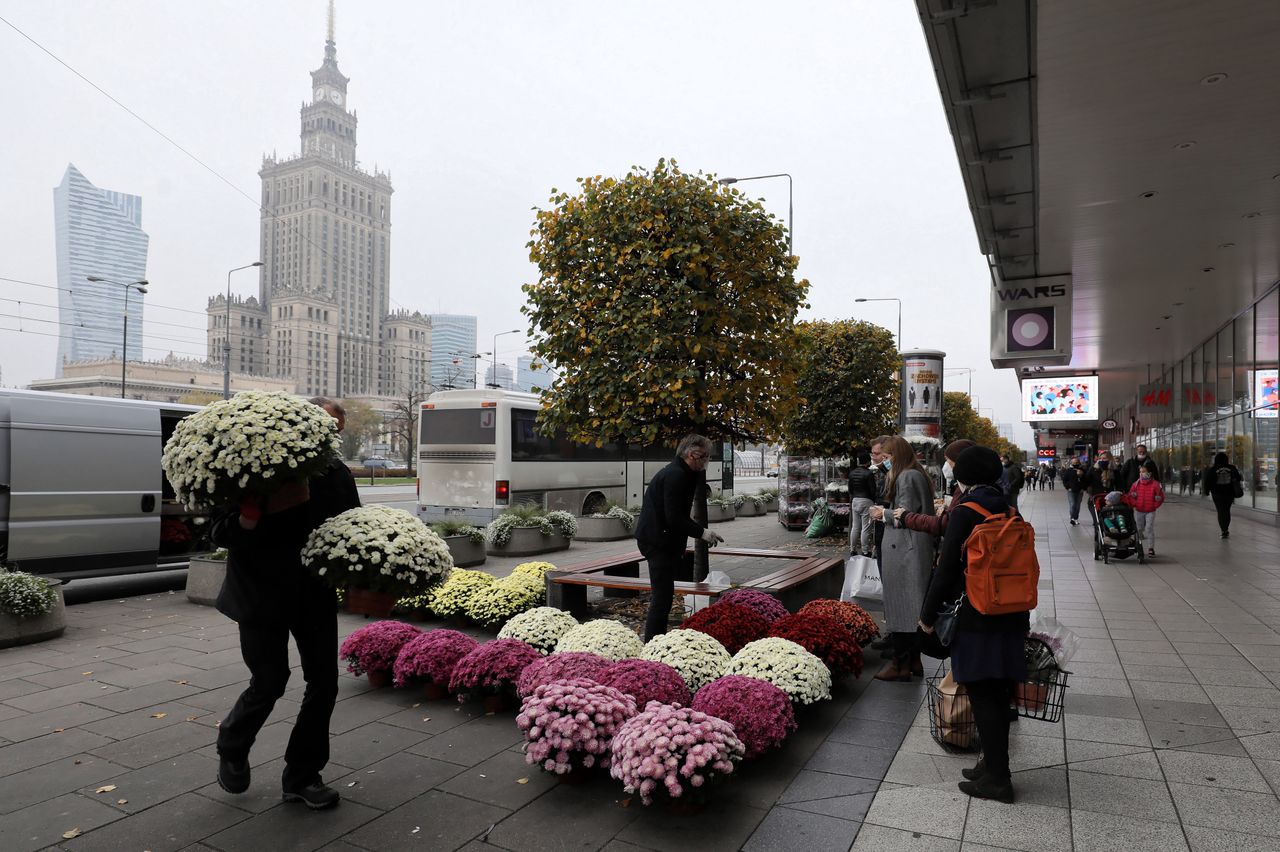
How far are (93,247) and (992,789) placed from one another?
73545 mm

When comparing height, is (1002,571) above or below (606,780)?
above

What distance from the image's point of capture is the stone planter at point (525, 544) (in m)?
13.8

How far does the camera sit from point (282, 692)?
3.71 metres

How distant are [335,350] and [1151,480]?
64.6 meters

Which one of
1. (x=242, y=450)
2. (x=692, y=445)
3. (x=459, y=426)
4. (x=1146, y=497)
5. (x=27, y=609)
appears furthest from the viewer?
(x=459, y=426)

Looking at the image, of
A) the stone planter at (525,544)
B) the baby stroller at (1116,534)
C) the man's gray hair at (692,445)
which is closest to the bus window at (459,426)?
the stone planter at (525,544)

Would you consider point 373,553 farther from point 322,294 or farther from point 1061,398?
point 322,294

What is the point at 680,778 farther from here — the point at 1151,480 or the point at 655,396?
the point at 1151,480

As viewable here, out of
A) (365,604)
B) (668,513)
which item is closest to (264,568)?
(668,513)

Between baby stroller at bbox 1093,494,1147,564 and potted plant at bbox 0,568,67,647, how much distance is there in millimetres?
13990

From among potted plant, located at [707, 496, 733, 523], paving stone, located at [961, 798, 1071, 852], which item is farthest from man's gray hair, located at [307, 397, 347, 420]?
potted plant, located at [707, 496, 733, 523]

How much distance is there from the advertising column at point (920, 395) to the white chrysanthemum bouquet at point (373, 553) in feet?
63.5

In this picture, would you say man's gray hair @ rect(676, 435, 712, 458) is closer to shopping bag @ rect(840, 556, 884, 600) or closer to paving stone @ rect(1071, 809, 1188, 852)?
shopping bag @ rect(840, 556, 884, 600)

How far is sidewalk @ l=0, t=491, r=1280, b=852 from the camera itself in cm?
346
